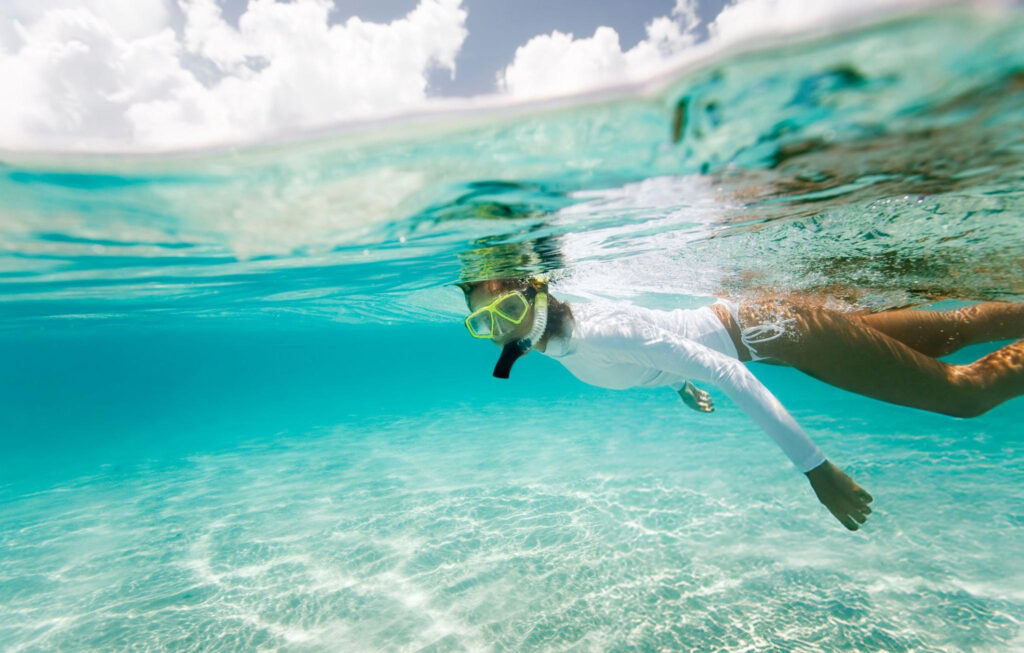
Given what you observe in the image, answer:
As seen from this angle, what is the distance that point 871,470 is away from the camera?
33.6 ft

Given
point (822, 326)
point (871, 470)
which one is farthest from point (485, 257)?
point (871, 470)

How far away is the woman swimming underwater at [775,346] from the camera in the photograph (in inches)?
134

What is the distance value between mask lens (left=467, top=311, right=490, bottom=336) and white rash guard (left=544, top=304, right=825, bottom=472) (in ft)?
2.26

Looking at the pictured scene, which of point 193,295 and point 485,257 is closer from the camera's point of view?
point 485,257

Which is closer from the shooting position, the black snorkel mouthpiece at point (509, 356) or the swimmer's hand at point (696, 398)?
the black snorkel mouthpiece at point (509, 356)

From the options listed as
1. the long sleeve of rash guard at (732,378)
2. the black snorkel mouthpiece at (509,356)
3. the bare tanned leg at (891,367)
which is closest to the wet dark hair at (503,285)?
the black snorkel mouthpiece at (509,356)

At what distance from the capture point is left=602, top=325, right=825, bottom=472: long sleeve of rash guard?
123 inches

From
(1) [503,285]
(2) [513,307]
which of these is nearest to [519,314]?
(2) [513,307]

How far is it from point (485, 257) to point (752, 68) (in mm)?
6530

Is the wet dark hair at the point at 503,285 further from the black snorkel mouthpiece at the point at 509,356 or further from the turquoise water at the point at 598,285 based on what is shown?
the turquoise water at the point at 598,285

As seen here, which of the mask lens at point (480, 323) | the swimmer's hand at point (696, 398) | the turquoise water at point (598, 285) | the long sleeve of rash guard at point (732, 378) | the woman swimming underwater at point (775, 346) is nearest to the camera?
the long sleeve of rash guard at point (732, 378)

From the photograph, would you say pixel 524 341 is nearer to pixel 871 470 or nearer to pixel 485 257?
pixel 485 257

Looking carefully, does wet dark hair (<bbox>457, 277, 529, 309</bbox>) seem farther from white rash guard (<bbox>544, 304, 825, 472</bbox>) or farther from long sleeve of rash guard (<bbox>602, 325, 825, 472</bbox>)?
long sleeve of rash guard (<bbox>602, 325, 825, 472</bbox>)

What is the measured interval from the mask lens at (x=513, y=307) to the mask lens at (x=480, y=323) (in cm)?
27
